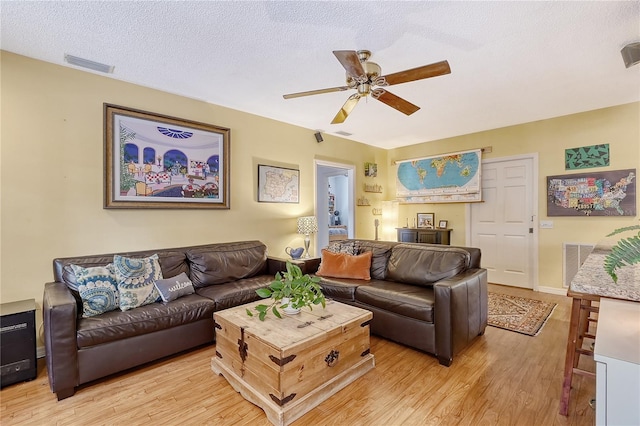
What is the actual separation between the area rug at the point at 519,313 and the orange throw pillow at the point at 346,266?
4.75 ft

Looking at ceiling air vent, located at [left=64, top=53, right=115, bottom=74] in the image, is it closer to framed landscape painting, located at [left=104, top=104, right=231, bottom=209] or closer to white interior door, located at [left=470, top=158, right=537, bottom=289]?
framed landscape painting, located at [left=104, top=104, right=231, bottom=209]

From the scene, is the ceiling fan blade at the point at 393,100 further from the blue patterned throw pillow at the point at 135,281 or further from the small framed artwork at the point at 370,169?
the small framed artwork at the point at 370,169

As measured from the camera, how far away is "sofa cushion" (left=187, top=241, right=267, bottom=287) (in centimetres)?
312

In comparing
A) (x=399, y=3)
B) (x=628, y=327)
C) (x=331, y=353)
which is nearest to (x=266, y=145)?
(x=399, y=3)

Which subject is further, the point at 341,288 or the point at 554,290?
the point at 554,290

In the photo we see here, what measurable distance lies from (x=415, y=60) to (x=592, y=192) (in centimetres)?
324

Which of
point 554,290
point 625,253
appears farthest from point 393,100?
point 554,290

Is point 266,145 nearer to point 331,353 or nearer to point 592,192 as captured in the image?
point 331,353

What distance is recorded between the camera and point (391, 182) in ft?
20.2

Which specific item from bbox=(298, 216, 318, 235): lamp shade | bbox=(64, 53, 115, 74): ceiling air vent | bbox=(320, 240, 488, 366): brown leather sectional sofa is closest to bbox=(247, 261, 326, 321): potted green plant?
bbox=(320, 240, 488, 366): brown leather sectional sofa

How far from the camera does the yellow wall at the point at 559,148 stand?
12.2ft

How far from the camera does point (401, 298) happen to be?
2619 millimetres

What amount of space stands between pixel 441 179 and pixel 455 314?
347 centimetres

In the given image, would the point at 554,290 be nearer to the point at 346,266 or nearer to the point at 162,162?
the point at 346,266
